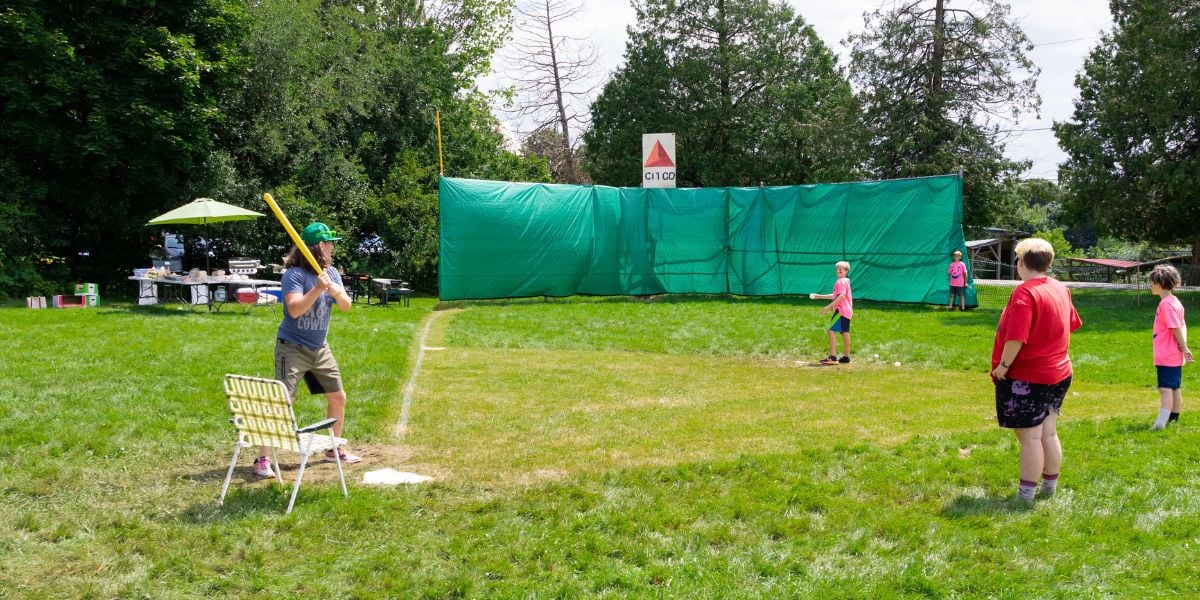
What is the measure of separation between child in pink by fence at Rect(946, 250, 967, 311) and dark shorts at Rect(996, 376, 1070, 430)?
13.3m

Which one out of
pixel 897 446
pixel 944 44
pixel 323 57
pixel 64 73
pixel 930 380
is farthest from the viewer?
pixel 944 44

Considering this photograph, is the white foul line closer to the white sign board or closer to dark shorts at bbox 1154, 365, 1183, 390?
dark shorts at bbox 1154, 365, 1183, 390

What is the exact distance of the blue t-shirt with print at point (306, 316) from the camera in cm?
583

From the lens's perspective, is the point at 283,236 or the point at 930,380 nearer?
the point at 930,380

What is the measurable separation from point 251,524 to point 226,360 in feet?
20.1

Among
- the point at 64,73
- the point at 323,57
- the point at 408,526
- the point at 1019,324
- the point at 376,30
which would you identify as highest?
the point at 376,30

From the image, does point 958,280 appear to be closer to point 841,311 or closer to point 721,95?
point 841,311

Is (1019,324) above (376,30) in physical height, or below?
below

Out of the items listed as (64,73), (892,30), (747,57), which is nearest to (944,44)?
(892,30)

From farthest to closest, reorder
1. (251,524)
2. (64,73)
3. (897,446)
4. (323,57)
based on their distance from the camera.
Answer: (323,57) < (64,73) < (897,446) < (251,524)

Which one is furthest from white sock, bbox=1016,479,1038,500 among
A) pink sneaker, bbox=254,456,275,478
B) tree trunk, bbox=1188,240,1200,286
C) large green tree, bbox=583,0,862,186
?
large green tree, bbox=583,0,862,186

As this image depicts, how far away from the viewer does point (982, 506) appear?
5305mm

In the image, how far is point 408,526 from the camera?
5.00 metres

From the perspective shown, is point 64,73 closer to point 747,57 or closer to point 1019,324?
point 1019,324
